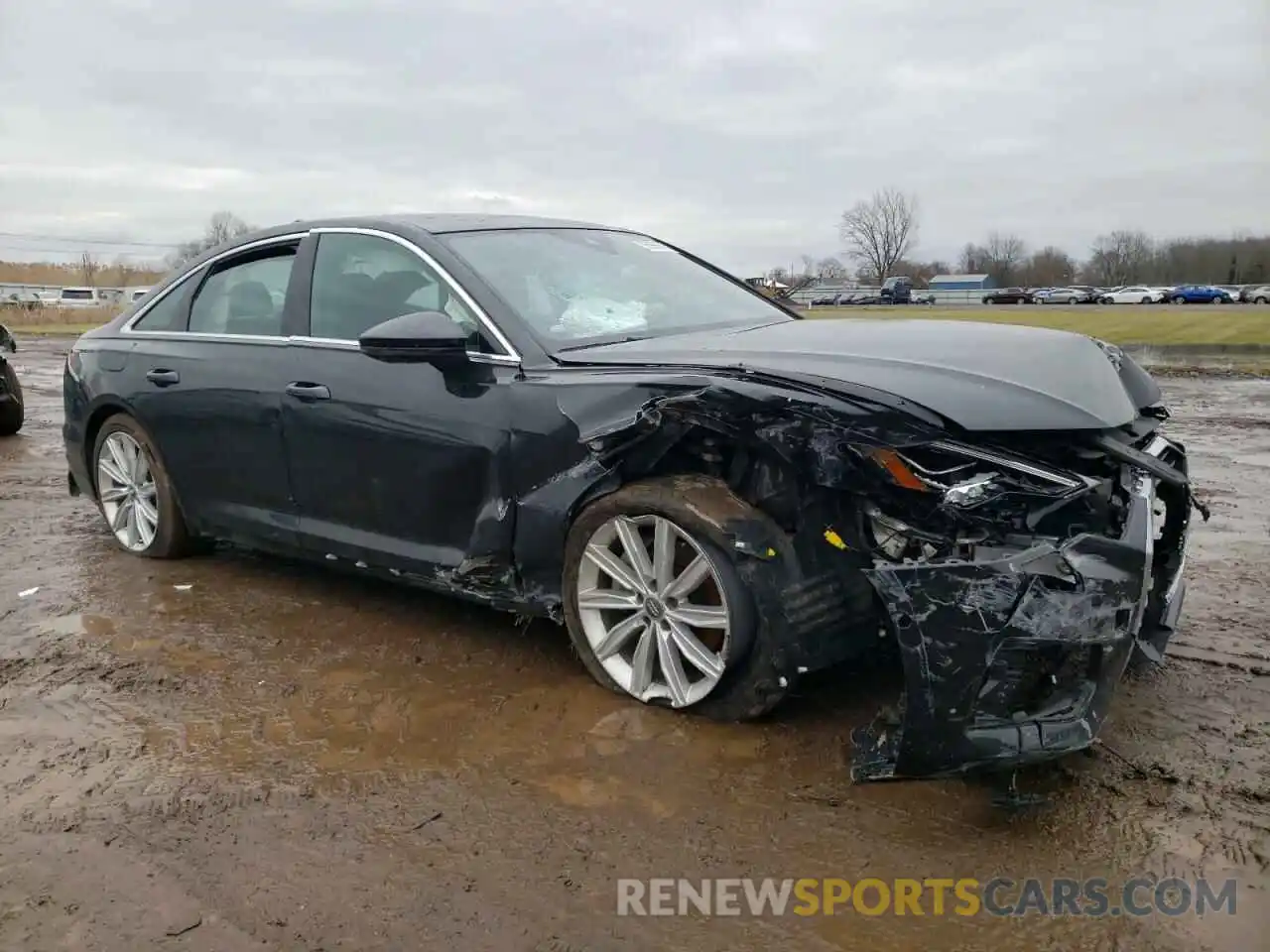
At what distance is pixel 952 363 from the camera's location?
10.3 feet

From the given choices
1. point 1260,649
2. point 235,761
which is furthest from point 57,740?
point 1260,649

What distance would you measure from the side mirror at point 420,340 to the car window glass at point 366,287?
26 centimetres

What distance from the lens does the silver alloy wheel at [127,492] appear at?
5379 millimetres

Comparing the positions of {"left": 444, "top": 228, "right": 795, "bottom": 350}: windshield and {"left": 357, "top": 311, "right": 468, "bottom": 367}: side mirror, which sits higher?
{"left": 444, "top": 228, "right": 795, "bottom": 350}: windshield

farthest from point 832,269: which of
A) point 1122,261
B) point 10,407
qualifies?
point 10,407

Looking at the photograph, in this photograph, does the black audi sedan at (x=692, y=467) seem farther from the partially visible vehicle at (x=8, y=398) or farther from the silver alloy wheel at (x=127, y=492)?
the partially visible vehicle at (x=8, y=398)

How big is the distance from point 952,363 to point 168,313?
3987 mm

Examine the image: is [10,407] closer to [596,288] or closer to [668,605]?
[596,288]

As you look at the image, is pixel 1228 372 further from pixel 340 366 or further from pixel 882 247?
pixel 882 247

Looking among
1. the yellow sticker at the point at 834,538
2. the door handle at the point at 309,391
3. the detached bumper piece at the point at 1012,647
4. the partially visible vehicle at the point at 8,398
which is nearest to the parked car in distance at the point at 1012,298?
the partially visible vehicle at the point at 8,398

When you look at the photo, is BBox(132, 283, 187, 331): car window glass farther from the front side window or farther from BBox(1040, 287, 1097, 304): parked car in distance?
BBox(1040, 287, 1097, 304): parked car in distance

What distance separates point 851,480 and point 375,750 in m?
1.73

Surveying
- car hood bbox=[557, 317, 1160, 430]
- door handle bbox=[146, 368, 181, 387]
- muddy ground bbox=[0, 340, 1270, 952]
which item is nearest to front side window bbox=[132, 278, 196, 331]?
door handle bbox=[146, 368, 181, 387]

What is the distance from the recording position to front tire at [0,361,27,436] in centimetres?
998
